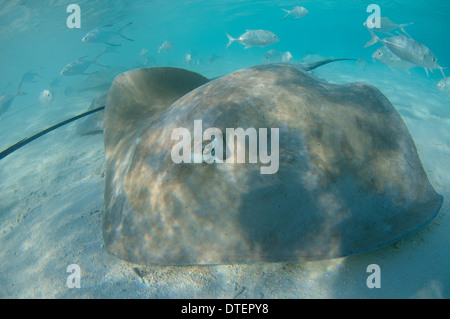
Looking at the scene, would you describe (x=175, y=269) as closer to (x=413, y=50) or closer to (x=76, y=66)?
(x=413, y=50)

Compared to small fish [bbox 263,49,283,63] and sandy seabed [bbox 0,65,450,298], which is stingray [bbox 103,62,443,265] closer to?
sandy seabed [bbox 0,65,450,298]

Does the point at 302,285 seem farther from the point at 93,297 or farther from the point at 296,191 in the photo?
the point at 93,297

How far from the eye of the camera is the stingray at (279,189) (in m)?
1.65

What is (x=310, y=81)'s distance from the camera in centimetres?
260

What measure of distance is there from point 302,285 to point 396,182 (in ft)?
3.92

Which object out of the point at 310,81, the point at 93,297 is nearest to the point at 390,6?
the point at 310,81

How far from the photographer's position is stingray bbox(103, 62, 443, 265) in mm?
1650

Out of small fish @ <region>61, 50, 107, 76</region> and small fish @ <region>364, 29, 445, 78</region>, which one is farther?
small fish @ <region>61, 50, 107, 76</region>

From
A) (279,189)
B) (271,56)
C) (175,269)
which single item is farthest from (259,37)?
(175,269)

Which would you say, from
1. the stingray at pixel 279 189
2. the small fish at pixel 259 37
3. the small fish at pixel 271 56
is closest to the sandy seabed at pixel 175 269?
the stingray at pixel 279 189

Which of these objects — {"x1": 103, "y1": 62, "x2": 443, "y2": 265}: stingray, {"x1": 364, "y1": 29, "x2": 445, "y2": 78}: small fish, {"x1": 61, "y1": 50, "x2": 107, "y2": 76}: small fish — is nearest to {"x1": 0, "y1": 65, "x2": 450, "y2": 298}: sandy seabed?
{"x1": 103, "y1": 62, "x2": 443, "y2": 265}: stingray

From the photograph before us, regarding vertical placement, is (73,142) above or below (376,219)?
below

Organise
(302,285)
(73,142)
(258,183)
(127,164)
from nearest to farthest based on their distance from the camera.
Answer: (258,183) < (302,285) < (127,164) < (73,142)
